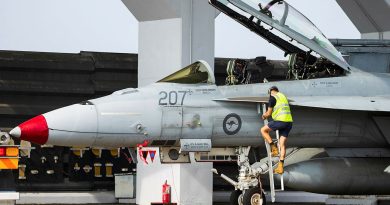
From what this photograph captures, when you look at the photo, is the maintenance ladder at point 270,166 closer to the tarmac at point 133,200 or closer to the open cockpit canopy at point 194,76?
the open cockpit canopy at point 194,76

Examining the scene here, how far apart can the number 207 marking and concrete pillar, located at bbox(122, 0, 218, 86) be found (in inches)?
140

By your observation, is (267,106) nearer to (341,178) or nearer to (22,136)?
(341,178)

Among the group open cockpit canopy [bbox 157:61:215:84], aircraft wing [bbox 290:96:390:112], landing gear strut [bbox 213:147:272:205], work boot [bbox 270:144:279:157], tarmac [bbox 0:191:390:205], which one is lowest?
tarmac [bbox 0:191:390:205]

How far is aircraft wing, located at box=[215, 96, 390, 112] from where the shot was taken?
13.6 metres

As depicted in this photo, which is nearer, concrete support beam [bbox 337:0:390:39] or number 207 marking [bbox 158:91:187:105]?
number 207 marking [bbox 158:91:187:105]

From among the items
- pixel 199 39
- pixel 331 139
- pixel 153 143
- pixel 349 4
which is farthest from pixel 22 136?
pixel 349 4

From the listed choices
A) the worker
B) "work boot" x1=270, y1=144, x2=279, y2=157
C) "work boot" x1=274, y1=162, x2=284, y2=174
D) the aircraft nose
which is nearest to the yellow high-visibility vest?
the worker

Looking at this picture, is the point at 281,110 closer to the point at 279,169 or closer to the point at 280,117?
the point at 280,117

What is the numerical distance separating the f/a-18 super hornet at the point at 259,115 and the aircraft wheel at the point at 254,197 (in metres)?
0.02

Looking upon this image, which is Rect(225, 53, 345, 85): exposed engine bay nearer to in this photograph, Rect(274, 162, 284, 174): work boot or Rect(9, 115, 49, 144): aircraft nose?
Rect(274, 162, 284, 174): work boot

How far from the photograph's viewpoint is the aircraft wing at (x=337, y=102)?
1357cm

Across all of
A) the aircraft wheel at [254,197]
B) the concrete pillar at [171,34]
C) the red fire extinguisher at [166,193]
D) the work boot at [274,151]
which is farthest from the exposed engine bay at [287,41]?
the red fire extinguisher at [166,193]

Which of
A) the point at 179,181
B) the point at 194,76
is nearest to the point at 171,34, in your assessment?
the point at 179,181

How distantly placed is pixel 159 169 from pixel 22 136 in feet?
16.5
